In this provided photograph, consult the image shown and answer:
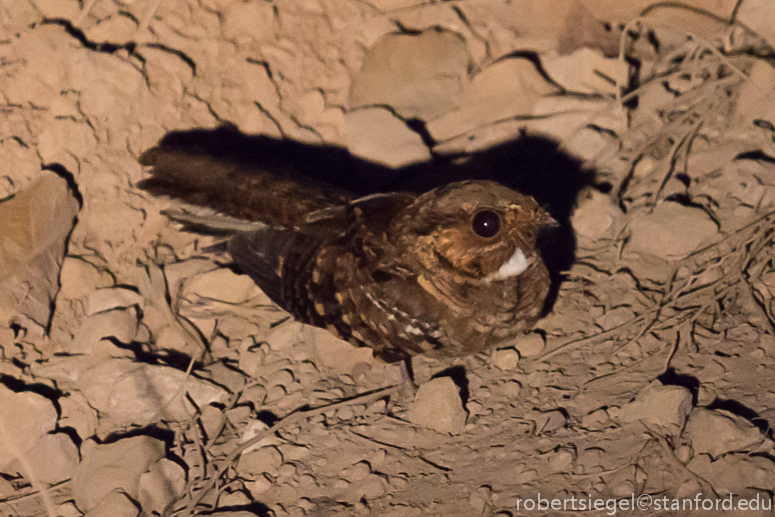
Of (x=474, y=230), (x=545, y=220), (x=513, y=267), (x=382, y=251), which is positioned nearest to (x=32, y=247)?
(x=382, y=251)

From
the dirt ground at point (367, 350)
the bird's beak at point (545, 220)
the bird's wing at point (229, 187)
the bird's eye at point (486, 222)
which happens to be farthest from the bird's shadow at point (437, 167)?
the bird's eye at point (486, 222)

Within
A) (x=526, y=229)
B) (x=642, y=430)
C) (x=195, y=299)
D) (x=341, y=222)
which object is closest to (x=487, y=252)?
(x=526, y=229)

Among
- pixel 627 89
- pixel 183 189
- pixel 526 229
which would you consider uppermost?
pixel 627 89

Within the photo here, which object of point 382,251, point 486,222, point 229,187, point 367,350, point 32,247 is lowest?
point 367,350

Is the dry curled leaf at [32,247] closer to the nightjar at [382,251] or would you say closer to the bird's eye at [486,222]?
the nightjar at [382,251]

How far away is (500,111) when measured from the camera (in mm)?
2469

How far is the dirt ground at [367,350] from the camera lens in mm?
1749

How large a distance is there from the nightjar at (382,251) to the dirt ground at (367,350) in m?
0.23

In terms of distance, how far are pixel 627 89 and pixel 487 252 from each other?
1335 millimetres

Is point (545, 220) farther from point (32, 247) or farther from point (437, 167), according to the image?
point (32, 247)

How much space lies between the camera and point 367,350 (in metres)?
2.14

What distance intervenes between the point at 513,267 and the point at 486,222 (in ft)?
0.82

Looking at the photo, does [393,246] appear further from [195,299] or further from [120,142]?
[120,142]

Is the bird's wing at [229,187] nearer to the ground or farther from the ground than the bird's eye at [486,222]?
nearer to the ground
